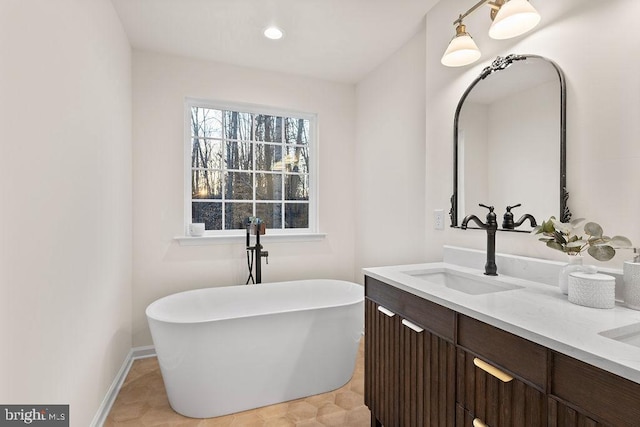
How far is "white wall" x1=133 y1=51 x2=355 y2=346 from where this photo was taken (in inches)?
108

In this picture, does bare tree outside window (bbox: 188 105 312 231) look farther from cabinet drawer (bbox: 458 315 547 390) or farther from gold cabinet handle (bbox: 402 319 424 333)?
cabinet drawer (bbox: 458 315 547 390)

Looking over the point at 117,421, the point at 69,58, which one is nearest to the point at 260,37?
the point at 69,58

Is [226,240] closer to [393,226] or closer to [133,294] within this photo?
[133,294]

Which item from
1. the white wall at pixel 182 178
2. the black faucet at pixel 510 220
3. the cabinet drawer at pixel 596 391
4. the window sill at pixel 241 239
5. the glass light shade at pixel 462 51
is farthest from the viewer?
the window sill at pixel 241 239

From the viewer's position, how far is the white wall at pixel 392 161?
8.05 ft

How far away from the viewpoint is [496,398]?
0.97 m

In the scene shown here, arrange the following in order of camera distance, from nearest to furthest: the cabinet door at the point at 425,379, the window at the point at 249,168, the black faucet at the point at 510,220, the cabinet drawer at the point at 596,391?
1. the cabinet drawer at the point at 596,391
2. the cabinet door at the point at 425,379
3. the black faucet at the point at 510,220
4. the window at the point at 249,168

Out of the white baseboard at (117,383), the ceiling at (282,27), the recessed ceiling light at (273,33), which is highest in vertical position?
the ceiling at (282,27)

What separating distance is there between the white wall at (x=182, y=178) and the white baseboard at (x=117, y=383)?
3.1 inches

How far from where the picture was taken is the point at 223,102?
301cm

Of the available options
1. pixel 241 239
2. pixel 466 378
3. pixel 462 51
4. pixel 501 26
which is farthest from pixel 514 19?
pixel 241 239

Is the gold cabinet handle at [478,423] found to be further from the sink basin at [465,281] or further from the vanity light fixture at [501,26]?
the vanity light fixture at [501,26]

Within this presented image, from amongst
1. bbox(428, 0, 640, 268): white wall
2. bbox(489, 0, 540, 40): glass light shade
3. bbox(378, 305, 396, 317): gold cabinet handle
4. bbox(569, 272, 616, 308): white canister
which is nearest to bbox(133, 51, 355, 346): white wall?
bbox(378, 305, 396, 317): gold cabinet handle
